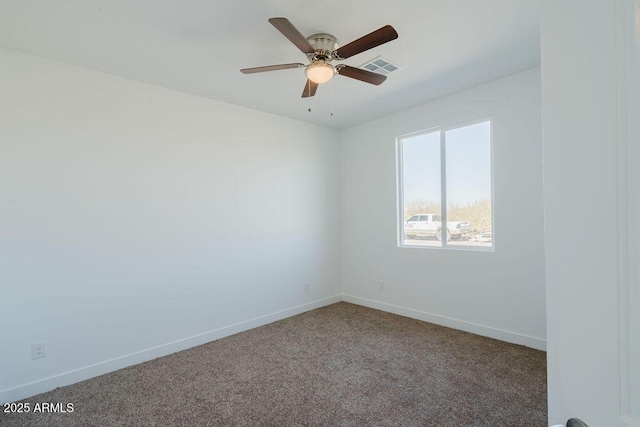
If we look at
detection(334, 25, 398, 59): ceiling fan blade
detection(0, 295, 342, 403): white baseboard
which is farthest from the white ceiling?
detection(0, 295, 342, 403): white baseboard

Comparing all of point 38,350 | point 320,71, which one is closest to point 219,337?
point 38,350

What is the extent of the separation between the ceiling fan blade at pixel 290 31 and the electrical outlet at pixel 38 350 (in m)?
2.96

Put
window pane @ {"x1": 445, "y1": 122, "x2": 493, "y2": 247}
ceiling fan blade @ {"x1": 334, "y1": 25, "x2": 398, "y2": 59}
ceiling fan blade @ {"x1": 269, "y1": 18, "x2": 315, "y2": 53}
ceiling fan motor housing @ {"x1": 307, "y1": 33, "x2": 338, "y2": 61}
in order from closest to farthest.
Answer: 1. ceiling fan blade @ {"x1": 269, "y1": 18, "x2": 315, "y2": 53}
2. ceiling fan blade @ {"x1": 334, "y1": 25, "x2": 398, "y2": 59}
3. ceiling fan motor housing @ {"x1": 307, "y1": 33, "x2": 338, "y2": 61}
4. window pane @ {"x1": 445, "y1": 122, "x2": 493, "y2": 247}

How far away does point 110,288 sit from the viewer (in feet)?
9.05

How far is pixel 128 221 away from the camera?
2873mm

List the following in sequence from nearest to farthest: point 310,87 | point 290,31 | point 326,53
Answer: point 290,31 < point 326,53 < point 310,87

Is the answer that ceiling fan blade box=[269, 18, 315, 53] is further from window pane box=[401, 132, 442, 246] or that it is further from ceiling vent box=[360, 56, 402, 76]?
window pane box=[401, 132, 442, 246]

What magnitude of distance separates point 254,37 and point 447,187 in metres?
2.65

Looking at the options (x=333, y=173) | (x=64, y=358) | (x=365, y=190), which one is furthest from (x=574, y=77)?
(x=333, y=173)

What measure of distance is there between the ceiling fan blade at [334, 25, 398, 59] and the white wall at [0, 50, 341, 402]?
6.32 ft

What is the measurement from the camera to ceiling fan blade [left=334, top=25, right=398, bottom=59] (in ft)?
5.94

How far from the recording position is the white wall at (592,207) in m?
0.45

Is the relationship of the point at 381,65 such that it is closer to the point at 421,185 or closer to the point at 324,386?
the point at 421,185

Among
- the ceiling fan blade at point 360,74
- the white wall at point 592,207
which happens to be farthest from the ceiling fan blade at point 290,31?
the white wall at point 592,207
